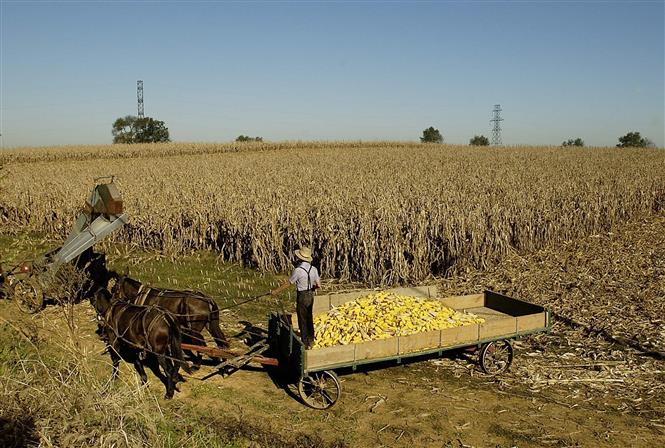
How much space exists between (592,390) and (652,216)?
48.1 ft

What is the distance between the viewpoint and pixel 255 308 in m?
13.4

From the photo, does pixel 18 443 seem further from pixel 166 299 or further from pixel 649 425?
pixel 649 425

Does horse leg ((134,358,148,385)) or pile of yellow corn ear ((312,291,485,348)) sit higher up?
pile of yellow corn ear ((312,291,485,348))

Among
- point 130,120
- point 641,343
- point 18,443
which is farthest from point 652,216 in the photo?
point 130,120

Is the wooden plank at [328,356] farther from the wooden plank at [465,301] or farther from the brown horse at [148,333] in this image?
the wooden plank at [465,301]

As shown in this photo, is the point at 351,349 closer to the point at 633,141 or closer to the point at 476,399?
the point at 476,399

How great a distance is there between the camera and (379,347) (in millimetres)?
8188

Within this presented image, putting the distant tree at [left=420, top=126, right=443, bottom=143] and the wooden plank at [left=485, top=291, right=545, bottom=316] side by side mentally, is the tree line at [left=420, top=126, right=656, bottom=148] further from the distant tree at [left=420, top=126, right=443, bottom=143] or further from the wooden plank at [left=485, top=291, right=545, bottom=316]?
the wooden plank at [left=485, top=291, right=545, bottom=316]

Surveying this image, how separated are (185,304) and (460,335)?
4.37 meters

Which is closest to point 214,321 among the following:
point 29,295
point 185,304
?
point 185,304

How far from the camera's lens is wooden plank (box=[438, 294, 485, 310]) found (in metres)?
10.6

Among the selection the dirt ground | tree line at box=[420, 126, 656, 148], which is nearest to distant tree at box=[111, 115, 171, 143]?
tree line at box=[420, 126, 656, 148]

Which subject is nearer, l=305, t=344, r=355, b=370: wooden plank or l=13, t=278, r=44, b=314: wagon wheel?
l=305, t=344, r=355, b=370: wooden plank

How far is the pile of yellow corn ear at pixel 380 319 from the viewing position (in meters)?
8.74
